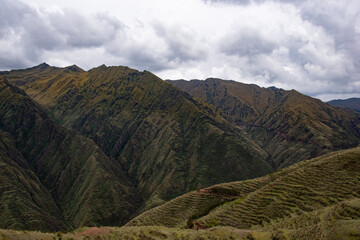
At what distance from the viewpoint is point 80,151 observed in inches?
7613

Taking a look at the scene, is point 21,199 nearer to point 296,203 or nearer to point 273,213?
point 273,213

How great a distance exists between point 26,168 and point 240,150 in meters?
165

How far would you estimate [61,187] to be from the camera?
172125 millimetres

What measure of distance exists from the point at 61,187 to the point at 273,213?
161 m

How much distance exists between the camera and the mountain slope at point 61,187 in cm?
12581

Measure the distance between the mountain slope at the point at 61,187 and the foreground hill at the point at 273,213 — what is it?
69.2 m

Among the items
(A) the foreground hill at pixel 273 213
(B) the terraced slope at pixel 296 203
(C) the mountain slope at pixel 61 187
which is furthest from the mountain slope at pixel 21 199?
(B) the terraced slope at pixel 296 203

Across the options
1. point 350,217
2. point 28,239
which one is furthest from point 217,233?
point 28,239

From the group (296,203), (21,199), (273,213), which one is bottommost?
(21,199)

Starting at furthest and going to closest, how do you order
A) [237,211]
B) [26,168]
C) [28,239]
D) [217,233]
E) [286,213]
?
1. [26,168]
2. [237,211]
3. [286,213]
4. [217,233]
5. [28,239]

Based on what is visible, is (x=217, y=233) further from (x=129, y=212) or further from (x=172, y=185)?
(x=172, y=185)

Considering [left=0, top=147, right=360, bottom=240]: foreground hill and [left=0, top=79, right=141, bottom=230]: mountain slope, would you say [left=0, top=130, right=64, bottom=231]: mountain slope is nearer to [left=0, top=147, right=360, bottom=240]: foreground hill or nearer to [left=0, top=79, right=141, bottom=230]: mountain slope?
[left=0, top=79, right=141, bottom=230]: mountain slope

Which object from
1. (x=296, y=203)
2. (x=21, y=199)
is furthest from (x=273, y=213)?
(x=21, y=199)

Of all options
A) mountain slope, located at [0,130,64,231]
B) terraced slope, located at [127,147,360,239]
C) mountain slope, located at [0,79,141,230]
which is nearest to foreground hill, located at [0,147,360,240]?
terraced slope, located at [127,147,360,239]
